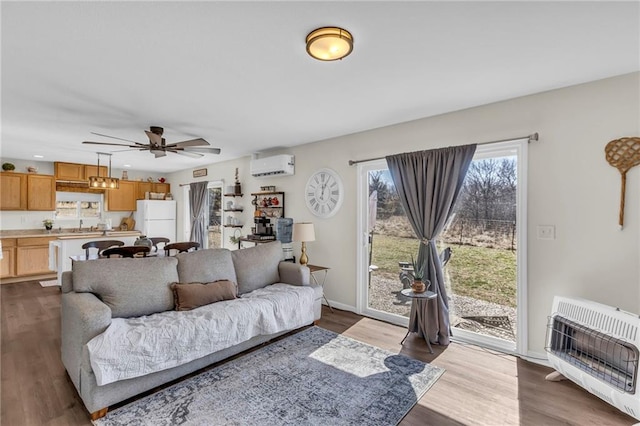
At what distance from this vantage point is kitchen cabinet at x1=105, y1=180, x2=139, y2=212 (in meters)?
7.03

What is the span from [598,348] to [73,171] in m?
8.68

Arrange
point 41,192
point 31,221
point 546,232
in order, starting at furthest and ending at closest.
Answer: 1. point 31,221
2. point 41,192
3. point 546,232

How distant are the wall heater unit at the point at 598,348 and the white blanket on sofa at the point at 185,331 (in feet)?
7.71

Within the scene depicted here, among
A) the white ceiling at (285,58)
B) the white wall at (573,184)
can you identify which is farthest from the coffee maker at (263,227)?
the white wall at (573,184)

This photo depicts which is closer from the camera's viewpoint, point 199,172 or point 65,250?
point 65,250

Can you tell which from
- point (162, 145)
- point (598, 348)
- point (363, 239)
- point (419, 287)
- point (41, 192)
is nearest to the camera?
point (598, 348)

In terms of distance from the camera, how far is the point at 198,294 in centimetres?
285

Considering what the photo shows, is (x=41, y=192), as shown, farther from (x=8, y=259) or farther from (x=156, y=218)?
(x=156, y=218)

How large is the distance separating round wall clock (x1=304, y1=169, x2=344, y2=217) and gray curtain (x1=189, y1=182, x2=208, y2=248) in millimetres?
3135

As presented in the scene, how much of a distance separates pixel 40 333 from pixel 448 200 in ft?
15.8

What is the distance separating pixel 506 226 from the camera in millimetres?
3004

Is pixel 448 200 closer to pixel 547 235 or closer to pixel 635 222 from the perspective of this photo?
pixel 547 235

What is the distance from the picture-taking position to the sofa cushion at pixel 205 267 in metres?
3.06

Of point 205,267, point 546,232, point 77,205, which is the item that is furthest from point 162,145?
point 77,205
